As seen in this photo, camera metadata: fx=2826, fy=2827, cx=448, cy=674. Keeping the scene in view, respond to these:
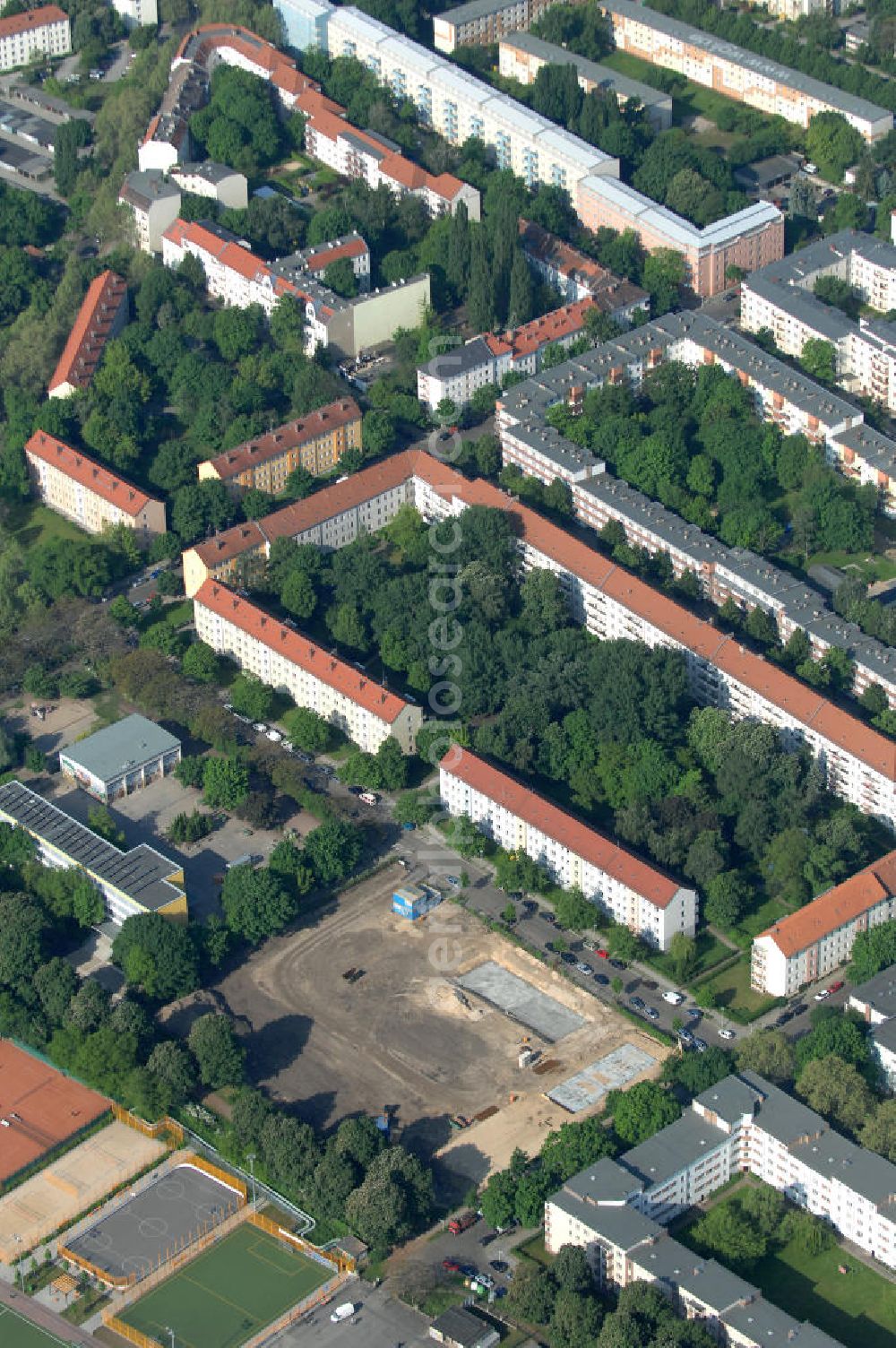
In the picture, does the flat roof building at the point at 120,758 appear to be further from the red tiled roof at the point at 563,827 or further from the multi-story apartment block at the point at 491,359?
the multi-story apartment block at the point at 491,359

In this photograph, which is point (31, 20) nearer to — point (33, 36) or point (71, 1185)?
point (33, 36)

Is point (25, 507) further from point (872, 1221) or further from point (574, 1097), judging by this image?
point (872, 1221)

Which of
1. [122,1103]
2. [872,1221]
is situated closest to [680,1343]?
[872,1221]

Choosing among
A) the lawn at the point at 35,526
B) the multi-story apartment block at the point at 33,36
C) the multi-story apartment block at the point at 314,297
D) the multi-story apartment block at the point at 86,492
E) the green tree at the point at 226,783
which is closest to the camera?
the green tree at the point at 226,783

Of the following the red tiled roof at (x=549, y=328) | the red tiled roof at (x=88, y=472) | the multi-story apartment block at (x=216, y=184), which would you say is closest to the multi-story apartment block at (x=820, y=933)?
the red tiled roof at (x=88, y=472)

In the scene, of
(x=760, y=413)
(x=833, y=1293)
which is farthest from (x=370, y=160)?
(x=833, y=1293)

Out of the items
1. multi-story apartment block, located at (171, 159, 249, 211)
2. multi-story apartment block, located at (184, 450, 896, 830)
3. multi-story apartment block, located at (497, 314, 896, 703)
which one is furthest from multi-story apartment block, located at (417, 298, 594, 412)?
multi-story apartment block, located at (171, 159, 249, 211)
